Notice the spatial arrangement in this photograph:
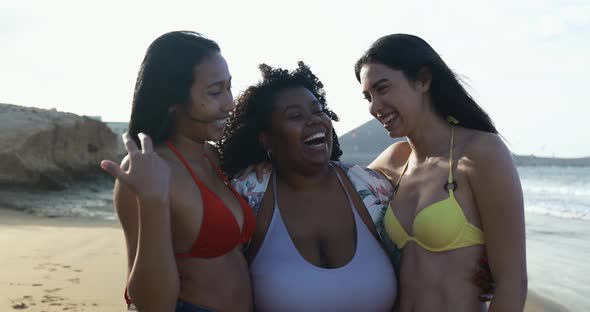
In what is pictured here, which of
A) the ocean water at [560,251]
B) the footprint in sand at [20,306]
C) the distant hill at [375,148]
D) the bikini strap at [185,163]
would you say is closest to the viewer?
the bikini strap at [185,163]

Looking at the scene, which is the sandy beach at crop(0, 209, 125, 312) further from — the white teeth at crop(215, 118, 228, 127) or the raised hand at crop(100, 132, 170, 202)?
the raised hand at crop(100, 132, 170, 202)

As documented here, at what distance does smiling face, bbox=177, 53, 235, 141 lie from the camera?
114 inches

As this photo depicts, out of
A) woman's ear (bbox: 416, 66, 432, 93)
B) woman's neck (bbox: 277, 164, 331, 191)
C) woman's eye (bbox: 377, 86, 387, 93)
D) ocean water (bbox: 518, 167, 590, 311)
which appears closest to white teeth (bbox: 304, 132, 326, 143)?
woman's neck (bbox: 277, 164, 331, 191)

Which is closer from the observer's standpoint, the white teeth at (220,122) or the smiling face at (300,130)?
the white teeth at (220,122)

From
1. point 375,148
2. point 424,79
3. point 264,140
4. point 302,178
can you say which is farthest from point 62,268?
point 375,148

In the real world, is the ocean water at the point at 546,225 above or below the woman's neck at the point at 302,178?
below

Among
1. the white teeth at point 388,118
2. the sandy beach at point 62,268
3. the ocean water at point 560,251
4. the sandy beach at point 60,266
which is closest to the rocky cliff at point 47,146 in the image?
the sandy beach at point 60,266

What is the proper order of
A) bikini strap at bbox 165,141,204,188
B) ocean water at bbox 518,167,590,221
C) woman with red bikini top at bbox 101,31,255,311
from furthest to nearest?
ocean water at bbox 518,167,590,221 → bikini strap at bbox 165,141,204,188 → woman with red bikini top at bbox 101,31,255,311

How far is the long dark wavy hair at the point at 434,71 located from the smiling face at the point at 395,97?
0.13 ft

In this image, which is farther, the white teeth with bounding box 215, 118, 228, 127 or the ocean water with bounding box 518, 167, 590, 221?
the ocean water with bounding box 518, 167, 590, 221

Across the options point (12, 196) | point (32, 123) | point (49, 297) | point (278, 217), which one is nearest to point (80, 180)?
point (32, 123)

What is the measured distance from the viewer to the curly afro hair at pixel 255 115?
386 cm

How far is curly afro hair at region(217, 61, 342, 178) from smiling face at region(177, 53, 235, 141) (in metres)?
0.82

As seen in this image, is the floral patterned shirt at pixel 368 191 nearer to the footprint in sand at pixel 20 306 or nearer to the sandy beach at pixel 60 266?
the sandy beach at pixel 60 266
